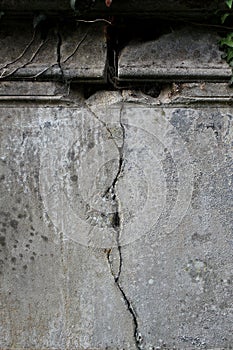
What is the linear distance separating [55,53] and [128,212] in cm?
78

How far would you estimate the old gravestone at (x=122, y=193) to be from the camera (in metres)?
2.36

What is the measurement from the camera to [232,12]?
2.31 m

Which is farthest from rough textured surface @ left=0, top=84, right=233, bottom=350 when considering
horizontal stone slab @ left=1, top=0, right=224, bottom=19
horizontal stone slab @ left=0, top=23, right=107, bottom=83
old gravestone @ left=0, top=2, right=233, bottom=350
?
horizontal stone slab @ left=1, top=0, right=224, bottom=19

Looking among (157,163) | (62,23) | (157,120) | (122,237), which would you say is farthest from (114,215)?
(62,23)

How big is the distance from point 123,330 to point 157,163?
763mm

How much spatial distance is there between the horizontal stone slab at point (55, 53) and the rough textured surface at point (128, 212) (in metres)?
0.11

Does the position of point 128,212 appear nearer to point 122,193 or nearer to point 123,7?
point 122,193

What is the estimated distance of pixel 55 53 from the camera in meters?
2.36

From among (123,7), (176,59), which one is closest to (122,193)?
(176,59)

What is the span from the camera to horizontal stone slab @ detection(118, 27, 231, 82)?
2330mm

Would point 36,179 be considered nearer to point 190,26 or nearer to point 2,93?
point 2,93

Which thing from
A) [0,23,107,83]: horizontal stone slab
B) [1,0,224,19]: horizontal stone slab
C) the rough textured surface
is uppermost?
[1,0,224,19]: horizontal stone slab

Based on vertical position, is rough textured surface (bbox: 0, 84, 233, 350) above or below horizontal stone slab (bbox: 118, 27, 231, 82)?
below

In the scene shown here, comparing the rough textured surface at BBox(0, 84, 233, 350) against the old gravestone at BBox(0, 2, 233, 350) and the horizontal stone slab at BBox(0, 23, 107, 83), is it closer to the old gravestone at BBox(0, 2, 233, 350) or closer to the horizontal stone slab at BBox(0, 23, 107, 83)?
the old gravestone at BBox(0, 2, 233, 350)
